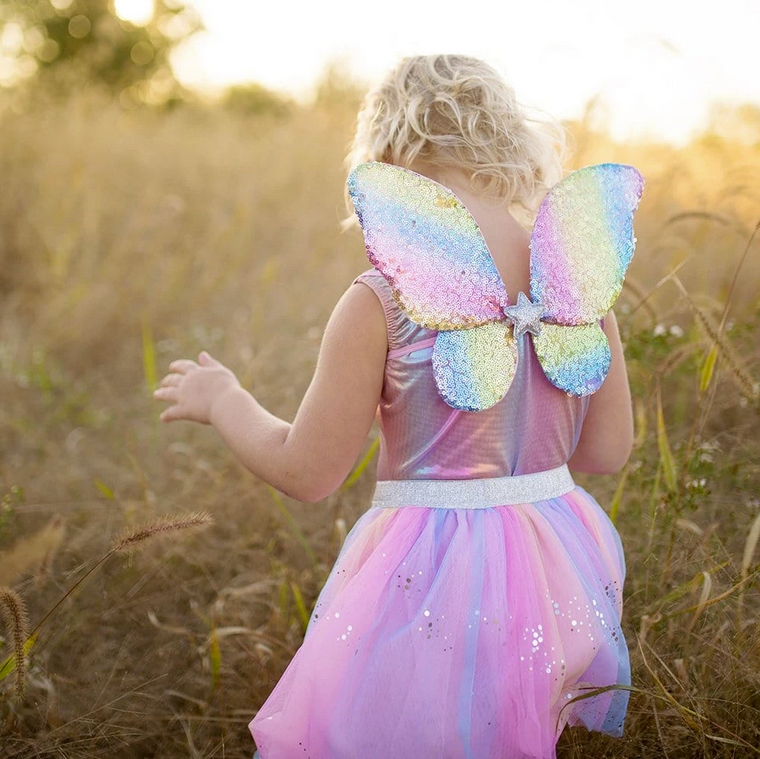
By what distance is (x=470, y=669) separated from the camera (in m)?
1.19

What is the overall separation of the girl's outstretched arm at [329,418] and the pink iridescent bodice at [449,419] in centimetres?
3

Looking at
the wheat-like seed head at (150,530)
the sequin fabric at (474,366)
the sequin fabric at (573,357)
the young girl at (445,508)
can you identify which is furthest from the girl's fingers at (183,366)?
the sequin fabric at (573,357)

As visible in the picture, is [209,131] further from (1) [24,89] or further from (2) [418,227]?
(2) [418,227]

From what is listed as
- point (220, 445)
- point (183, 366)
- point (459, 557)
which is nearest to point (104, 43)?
point (220, 445)

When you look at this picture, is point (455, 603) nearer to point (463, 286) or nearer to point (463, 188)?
point (463, 286)

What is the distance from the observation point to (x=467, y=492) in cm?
131

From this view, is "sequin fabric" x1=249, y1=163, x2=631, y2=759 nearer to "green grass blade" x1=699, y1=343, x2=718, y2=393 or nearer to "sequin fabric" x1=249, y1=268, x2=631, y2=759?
"sequin fabric" x1=249, y1=268, x2=631, y2=759

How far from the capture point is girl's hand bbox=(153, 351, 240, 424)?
1494mm

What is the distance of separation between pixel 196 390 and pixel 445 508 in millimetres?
531

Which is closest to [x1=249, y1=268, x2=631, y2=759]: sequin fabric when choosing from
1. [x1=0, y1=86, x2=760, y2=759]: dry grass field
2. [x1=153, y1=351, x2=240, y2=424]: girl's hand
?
[x1=0, y1=86, x2=760, y2=759]: dry grass field

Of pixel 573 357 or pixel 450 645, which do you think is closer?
pixel 450 645

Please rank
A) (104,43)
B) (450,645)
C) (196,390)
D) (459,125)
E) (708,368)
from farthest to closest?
(104,43)
(708,368)
(196,390)
(459,125)
(450,645)

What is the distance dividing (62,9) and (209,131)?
12198 millimetres

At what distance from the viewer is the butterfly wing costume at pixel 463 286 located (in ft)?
4.01
